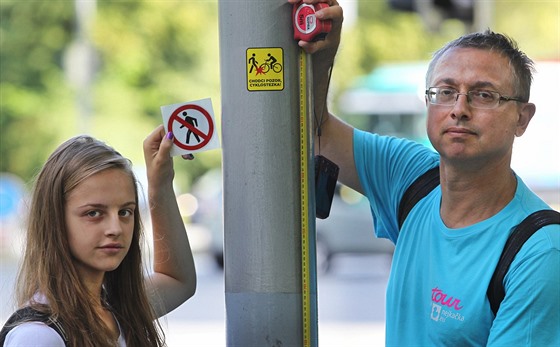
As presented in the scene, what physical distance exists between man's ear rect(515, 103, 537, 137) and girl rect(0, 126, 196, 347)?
1121mm

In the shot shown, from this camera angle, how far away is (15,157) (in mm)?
28109

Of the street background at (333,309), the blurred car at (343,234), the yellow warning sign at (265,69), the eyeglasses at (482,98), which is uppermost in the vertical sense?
the yellow warning sign at (265,69)

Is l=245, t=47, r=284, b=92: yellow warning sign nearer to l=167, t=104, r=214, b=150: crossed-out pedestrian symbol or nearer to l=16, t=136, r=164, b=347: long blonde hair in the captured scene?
l=167, t=104, r=214, b=150: crossed-out pedestrian symbol

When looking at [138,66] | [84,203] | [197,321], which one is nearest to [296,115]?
[84,203]

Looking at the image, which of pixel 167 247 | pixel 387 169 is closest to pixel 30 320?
pixel 167 247

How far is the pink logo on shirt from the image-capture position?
327 cm

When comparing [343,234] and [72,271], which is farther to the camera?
[343,234]

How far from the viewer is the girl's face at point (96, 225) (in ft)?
10.3

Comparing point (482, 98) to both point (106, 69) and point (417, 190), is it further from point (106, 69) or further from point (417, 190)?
point (106, 69)

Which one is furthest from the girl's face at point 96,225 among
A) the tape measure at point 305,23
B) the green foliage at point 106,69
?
the green foliage at point 106,69

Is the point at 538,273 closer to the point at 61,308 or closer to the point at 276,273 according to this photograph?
the point at 276,273

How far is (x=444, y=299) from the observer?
3322 mm

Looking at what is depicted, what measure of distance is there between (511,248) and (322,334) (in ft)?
27.9

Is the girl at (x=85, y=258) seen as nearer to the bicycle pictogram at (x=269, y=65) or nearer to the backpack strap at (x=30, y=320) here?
the backpack strap at (x=30, y=320)
